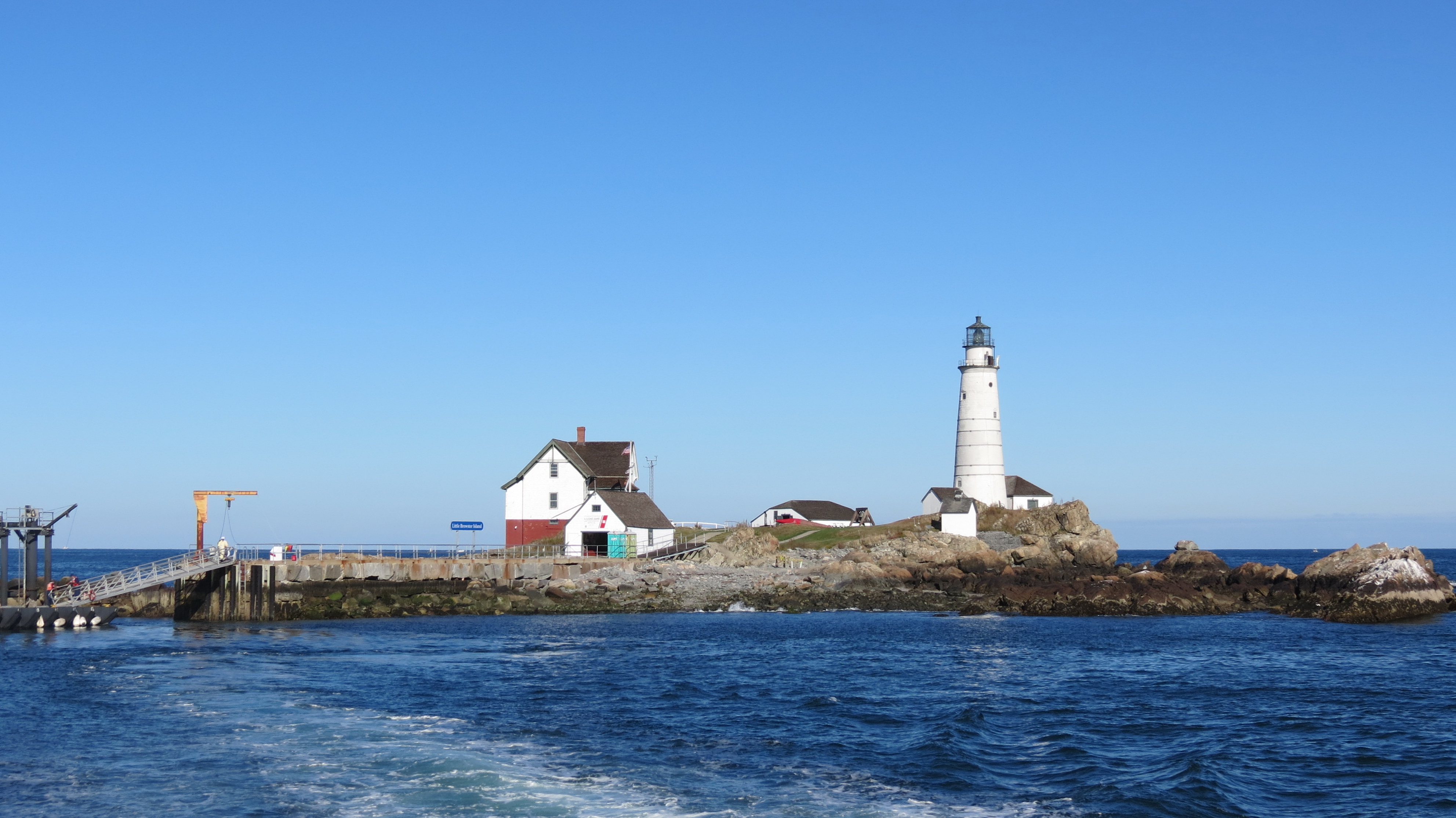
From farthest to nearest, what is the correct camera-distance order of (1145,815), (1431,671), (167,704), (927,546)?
(927,546), (1431,671), (167,704), (1145,815)

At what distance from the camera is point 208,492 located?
49.8 meters

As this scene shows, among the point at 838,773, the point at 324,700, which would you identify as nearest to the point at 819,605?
the point at 324,700

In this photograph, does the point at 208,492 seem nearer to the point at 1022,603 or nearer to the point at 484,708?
Result: the point at 484,708

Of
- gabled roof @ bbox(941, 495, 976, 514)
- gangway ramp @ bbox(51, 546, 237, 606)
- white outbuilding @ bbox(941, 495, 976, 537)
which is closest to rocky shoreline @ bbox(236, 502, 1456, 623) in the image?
gangway ramp @ bbox(51, 546, 237, 606)

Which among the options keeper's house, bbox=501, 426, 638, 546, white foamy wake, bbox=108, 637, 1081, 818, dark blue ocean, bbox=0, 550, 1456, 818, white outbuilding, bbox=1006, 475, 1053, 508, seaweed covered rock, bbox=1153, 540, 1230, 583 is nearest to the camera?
white foamy wake, bbox=108, 637, 1081, 818

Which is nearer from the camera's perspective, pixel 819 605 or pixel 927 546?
pixel 819 605

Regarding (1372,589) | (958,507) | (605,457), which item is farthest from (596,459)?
(1372,589)

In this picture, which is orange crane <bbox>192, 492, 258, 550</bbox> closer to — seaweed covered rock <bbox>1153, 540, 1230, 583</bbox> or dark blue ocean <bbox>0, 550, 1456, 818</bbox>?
dark blue ocean <bbox>0, 550, 1456, 818</bbox>

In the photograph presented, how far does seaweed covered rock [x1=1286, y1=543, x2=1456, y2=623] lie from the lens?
49.1 meters

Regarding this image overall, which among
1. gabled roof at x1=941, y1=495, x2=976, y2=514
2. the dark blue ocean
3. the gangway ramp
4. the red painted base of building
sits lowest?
the dark blue ocean

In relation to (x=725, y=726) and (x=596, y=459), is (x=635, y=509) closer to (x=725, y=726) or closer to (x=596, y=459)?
(x=596, y=459)

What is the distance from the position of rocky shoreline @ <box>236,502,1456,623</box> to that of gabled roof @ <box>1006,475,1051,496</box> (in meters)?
16.9

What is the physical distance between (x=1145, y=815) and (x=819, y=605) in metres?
37.1

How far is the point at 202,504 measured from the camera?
49.5 m
